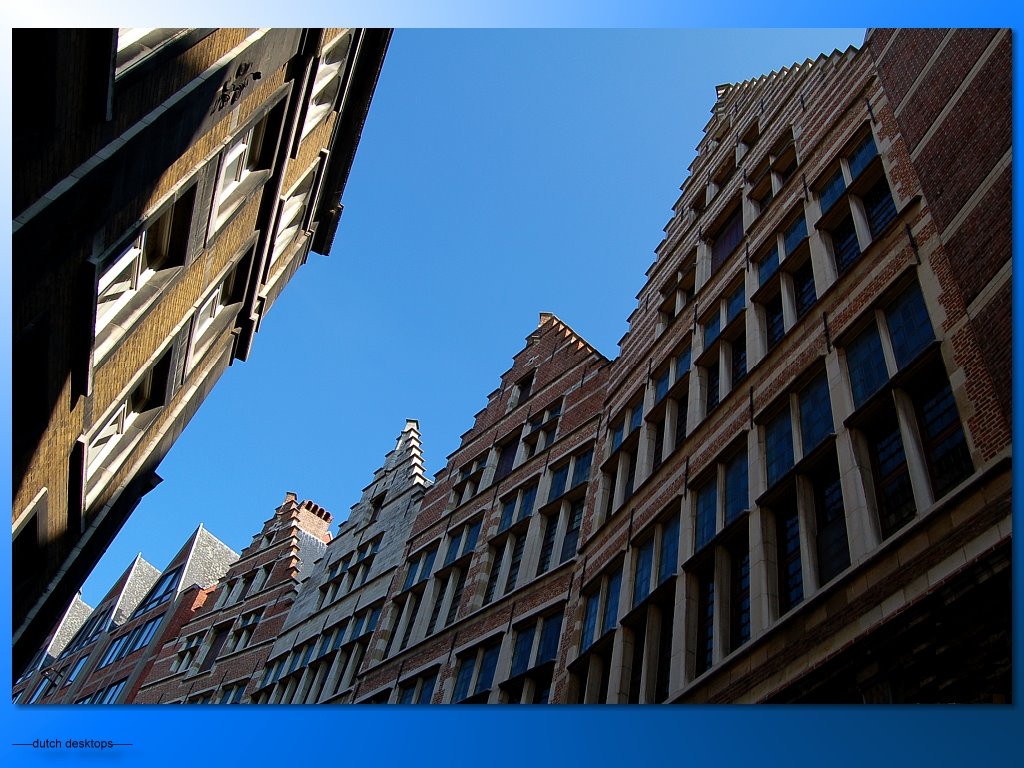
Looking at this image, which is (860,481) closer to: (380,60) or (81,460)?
(81,460)

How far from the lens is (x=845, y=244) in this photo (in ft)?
42.1

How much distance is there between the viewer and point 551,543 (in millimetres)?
17250

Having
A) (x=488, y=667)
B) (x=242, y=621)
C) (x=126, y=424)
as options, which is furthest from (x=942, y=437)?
(x=242, y=621)

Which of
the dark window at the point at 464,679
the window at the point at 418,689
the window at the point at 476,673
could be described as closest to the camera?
the window at the point at 476,673

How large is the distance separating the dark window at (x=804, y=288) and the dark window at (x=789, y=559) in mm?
3441

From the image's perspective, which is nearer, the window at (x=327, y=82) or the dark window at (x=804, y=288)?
the dark window at (x=804, y=288)

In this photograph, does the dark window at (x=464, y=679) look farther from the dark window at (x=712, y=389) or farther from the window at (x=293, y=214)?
the window at (x=293, y=214)

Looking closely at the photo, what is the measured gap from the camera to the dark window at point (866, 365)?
9688 mm

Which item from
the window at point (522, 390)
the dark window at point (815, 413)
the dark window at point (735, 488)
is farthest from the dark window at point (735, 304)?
the window at point (522, 390)

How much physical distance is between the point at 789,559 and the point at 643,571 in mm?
3496

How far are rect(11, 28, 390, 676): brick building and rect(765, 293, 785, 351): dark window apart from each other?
806 cm

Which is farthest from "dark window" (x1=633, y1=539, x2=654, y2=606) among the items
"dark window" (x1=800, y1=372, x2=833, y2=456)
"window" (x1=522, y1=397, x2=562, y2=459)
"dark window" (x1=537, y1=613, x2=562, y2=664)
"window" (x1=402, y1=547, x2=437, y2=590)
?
"window" (x1=402, y1=547, x2=437, y2=590)

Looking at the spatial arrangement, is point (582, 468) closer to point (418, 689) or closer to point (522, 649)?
point (522, 649)

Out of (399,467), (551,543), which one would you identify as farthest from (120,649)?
(551,543)
